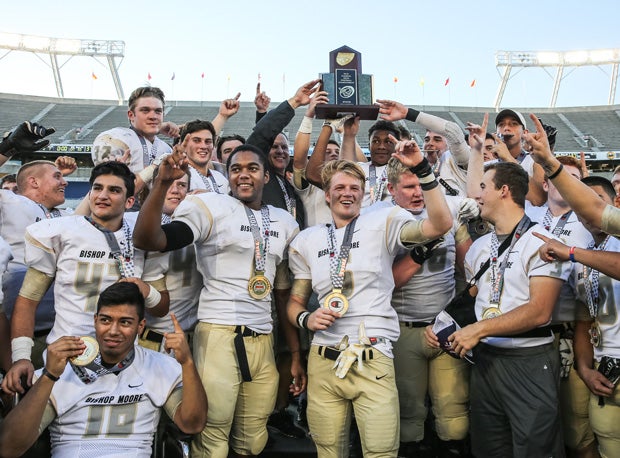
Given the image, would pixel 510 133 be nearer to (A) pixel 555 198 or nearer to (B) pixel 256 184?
(A) pixel 555 198

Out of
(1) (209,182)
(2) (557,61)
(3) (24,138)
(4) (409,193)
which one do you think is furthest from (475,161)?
(2) (557,61)

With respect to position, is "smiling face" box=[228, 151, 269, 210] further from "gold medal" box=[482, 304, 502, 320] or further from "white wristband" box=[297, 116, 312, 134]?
"gold medal" box=[482, 304, 502, 320]

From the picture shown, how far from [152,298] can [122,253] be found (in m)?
0.33

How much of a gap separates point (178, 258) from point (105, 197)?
717 millimetres

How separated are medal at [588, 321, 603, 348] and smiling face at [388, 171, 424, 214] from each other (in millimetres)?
1322

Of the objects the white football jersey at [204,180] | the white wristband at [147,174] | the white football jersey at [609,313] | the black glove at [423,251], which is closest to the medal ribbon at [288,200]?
the white football jersey at [204,180]

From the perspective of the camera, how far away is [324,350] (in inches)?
137

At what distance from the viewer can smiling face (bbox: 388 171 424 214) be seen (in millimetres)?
4039

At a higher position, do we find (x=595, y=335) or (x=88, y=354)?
(x=88, y=354)

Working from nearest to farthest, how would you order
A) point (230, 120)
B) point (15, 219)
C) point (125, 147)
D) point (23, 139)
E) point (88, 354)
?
point (88, 354) → point (23, 139) → point (15, 219) → point (125, 147) → point (230, 120)

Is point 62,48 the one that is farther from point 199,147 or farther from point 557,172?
point 557,172

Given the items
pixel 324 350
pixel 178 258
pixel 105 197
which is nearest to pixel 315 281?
pixel 324 350

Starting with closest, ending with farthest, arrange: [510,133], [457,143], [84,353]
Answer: [84,353] < [457,143] < [510,133]

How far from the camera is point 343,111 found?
4516 millimetres
